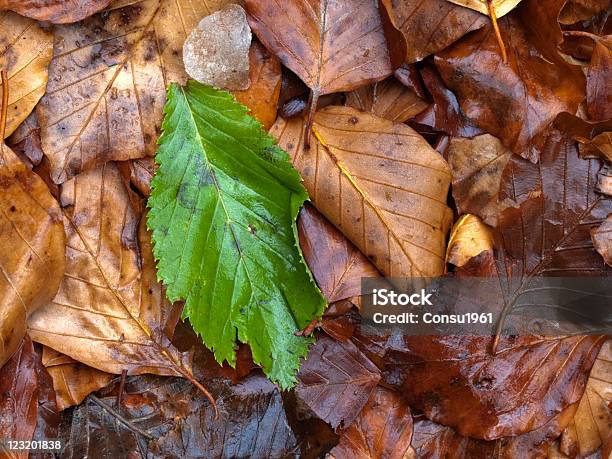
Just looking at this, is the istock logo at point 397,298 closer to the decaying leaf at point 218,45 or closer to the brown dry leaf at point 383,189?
the brown dry leaf at point 383,189

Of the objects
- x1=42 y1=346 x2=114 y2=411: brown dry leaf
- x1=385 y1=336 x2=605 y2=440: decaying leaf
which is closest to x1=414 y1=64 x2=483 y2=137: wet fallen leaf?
x1=385 y1=336 x2=605 y2=440: decaying leaf

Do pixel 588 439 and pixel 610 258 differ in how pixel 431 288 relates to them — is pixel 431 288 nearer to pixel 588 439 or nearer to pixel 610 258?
pixel 610 258

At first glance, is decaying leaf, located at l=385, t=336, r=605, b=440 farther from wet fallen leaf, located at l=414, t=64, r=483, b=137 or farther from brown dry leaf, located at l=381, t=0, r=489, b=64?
brown dry leaf, located at l=381, t=0, r=489, b=64

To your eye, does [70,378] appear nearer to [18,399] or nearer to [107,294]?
[18,399]

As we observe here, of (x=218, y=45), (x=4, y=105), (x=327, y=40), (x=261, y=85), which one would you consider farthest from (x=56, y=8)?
(x=327, y=40)

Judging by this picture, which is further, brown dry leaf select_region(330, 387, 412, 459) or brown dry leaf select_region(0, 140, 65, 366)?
brown dry leaf select_region(330, 387, 412, 459)

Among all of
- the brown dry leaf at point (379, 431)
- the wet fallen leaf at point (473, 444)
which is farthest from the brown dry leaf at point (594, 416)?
the brown dry leaf at point (379, 431)
